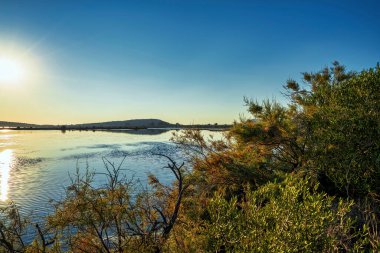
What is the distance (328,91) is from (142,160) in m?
25.4

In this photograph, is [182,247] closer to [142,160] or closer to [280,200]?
[280,200]

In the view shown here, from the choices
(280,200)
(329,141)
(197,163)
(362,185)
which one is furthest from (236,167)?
(280,200)

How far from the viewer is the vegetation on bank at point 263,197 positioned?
5230 millimetres

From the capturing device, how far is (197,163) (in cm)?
1424

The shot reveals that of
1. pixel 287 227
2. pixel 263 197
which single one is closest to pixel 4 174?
pixel 263 197

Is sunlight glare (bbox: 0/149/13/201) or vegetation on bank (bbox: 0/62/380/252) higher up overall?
vegetation on bank (bbox: 0/62/380/252)

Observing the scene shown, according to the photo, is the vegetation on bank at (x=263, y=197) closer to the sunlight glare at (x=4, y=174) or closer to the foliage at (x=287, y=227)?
the foliage at (x=287, y=227)

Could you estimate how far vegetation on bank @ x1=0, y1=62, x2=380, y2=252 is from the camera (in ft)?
17.2

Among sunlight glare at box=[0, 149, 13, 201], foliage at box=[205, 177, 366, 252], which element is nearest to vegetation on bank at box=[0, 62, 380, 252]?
foliage at box=[205, 177, 366, 252]

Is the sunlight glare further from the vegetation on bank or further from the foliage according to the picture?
the foliage

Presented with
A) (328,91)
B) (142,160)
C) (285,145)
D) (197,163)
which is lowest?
(142,160)

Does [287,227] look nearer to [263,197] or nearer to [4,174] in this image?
[263,197]

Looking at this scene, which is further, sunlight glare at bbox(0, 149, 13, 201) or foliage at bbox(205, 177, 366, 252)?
sunlight glare at bbox(0, 149, 13, 201)

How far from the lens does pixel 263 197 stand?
6445 millimetres
